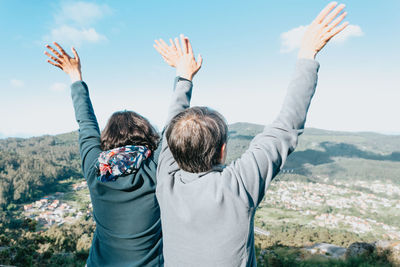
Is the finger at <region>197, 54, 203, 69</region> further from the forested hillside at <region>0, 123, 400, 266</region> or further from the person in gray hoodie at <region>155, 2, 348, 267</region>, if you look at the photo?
the forested hillside at <region>0, 123, 400, 266</region>

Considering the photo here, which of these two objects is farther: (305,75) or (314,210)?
(314,210)

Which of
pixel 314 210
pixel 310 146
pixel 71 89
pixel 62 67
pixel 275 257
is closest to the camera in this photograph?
pixel 71 89

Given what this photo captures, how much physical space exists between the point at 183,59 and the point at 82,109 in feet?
2.16

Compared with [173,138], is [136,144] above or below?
below

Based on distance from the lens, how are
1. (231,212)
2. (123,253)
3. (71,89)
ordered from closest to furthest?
1. (231,212)
2. (123,253)
3. (71,89)

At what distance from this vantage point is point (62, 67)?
1539 millimetres

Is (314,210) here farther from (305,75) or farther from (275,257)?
(305,75)

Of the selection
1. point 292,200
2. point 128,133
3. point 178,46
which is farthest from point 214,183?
point 292,200

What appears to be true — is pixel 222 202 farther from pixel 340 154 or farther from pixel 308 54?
pixel 340 154

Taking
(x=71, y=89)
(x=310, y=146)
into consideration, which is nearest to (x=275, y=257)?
(x=71, y=89)

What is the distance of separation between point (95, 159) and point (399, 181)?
252ft

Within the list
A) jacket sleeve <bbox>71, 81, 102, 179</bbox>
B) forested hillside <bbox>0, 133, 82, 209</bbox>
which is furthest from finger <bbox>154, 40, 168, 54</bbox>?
forested hillside <bbox>0, 133, 82, 209</bbox>

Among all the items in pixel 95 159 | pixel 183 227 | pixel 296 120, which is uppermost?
pixel 296 120

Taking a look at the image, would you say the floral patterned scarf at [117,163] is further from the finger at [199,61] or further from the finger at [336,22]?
the finger at [336,22]
